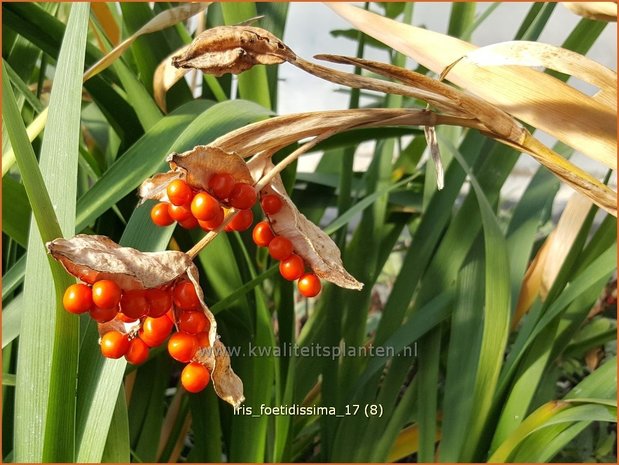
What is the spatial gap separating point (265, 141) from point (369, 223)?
0.46 meters

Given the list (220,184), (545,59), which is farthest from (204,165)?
(545,59)

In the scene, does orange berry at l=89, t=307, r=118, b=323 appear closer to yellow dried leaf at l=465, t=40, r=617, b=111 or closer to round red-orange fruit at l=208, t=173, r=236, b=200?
round red-orange fruit at l=208, t=173, r=236, b=200

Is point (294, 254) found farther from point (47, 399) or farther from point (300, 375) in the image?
point (300, 375)

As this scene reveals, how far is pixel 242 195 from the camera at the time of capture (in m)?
0.27

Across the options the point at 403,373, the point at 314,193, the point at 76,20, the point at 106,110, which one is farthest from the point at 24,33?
the point at 403,373

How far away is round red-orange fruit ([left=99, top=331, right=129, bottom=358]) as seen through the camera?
278 millimetres

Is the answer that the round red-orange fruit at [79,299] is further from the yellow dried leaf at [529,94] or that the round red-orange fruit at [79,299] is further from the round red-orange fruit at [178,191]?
the yellow dried leaf at [529,94]

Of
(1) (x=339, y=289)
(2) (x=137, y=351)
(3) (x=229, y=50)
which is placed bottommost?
(1) (x=339, y=289)

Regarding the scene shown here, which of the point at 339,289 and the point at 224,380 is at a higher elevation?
the point at 224,380

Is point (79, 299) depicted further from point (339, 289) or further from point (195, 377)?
point (339, 289)

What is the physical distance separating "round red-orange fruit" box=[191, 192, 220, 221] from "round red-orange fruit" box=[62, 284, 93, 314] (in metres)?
0.05

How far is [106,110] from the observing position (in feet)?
2.02

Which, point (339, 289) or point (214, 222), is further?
point (339, 289)

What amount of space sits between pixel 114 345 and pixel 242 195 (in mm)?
79
